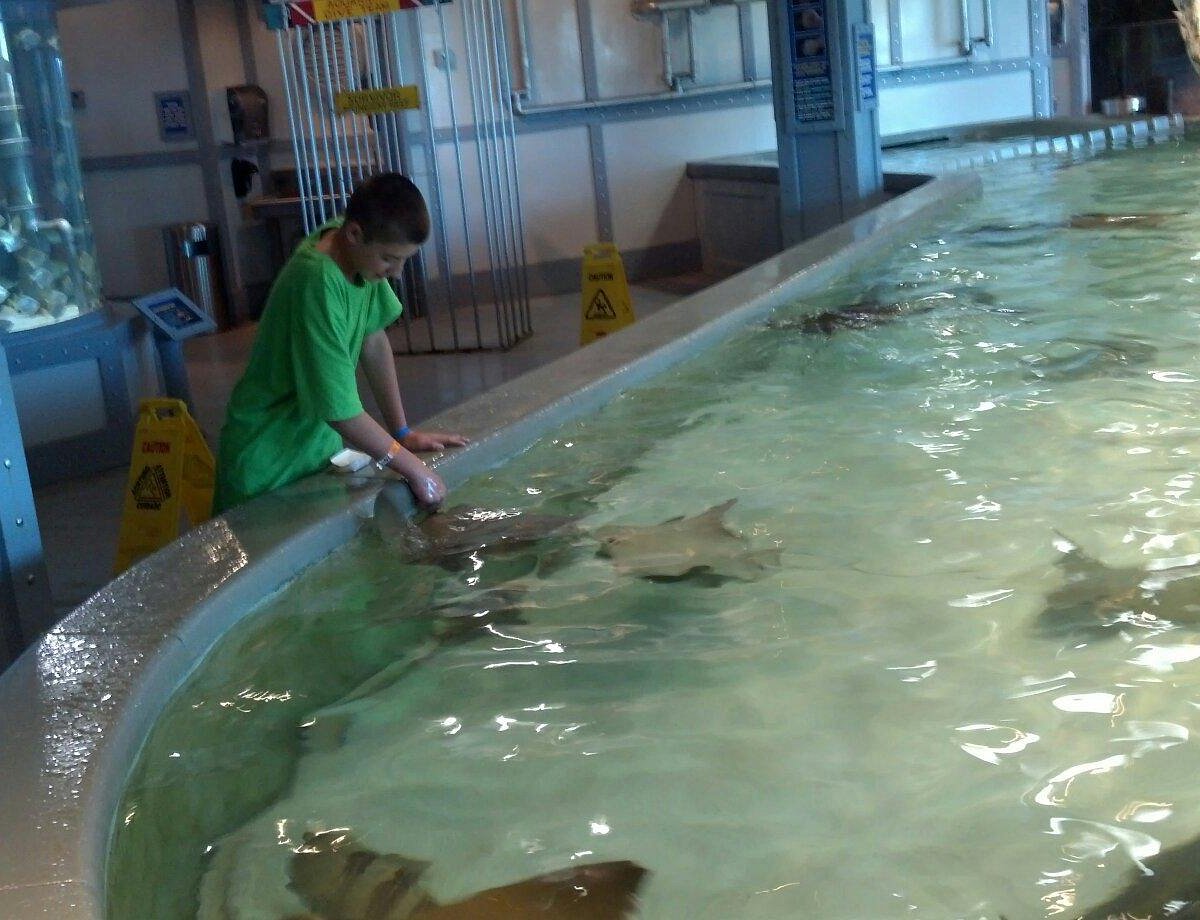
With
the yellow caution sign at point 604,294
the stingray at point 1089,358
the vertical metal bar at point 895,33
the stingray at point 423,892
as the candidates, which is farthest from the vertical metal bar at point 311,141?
the stingray at point 423,892

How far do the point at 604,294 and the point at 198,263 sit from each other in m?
5.11

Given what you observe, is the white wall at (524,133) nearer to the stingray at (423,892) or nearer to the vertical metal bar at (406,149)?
the vertical metal bar at (406,149)

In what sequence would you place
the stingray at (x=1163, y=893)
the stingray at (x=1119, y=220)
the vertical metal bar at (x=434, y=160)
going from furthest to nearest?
the vertical metal bar at (x=434, y=160) < the stingray at (x=1119, y=220) < the stingray at (x=1163, y=893)

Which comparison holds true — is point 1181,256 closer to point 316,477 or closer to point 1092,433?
point 1092,433

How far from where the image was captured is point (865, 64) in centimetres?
964

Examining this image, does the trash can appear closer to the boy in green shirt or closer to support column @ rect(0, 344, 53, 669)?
the boy in green shirt

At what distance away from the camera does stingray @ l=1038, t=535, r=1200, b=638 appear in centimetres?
275

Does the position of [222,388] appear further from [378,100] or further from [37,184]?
[37,184]

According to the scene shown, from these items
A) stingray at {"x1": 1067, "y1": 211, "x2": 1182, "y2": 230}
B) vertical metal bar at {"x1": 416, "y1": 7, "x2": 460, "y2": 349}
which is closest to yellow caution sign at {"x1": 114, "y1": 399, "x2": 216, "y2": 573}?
vertical metal bar at {"x1": 416, "y1": 7, "x2": 460, "y2": 349}

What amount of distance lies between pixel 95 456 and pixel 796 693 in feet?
17.8

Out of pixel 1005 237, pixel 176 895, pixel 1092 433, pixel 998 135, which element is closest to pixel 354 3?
pixel 1005 237

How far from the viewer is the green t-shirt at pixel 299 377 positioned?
3.48 m

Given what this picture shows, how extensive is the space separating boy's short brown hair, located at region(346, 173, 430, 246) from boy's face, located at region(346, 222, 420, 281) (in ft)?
0.05

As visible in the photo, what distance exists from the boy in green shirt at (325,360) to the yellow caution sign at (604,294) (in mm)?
3842
